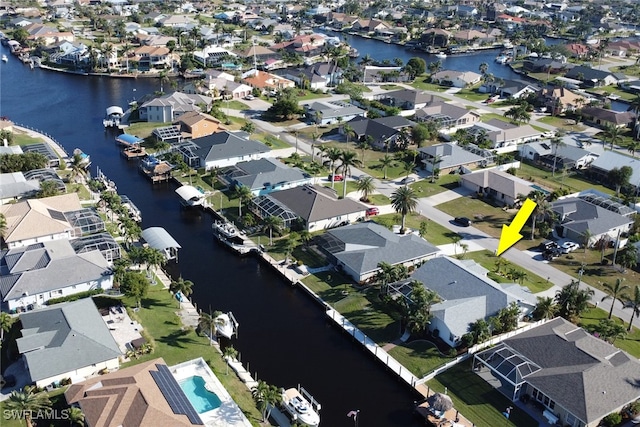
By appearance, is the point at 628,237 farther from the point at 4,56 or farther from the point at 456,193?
the point at 4,56

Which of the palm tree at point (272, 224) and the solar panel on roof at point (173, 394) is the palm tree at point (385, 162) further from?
the solar panel on roof at point (173, 394)

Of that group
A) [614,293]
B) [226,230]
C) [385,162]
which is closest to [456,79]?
[385,162]

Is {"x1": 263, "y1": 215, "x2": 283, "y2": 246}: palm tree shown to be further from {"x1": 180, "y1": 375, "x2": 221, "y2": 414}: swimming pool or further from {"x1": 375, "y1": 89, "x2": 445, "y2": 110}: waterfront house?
{"x1": 375, "y1": 89, "x2": 445, "y2": 110}: waterfront house

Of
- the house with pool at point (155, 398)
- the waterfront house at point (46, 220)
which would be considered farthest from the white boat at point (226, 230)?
the house with pool at point (155, 398)

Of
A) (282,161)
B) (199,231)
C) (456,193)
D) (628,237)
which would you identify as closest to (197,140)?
(282,161)

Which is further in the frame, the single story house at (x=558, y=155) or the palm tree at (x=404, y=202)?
the single story house at (x=558, y=155)

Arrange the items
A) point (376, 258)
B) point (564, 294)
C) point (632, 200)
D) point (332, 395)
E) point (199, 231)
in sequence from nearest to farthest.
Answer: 1. point (332, 395)
2. point (564, 294)
3. point (376, 258)
4. point (199, 231)
5. point (632, 200)
